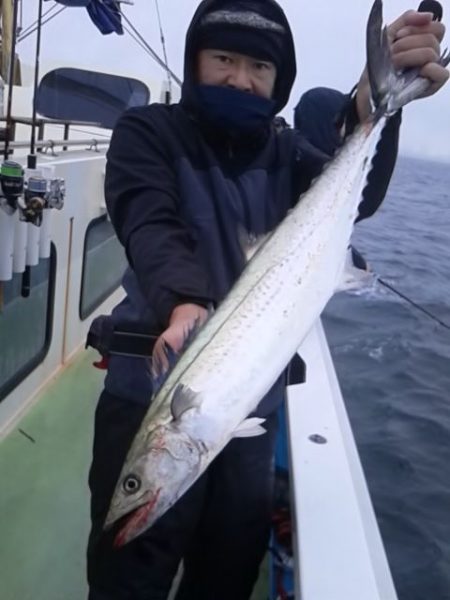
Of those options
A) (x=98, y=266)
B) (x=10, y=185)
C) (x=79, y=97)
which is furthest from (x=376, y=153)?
(x=79, y=97)

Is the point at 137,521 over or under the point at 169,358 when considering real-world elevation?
under

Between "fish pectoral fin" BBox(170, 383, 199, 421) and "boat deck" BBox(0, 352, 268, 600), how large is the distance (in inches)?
69.4

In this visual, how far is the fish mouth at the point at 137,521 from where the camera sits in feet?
4.76

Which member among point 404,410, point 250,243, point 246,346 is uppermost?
point 250,243

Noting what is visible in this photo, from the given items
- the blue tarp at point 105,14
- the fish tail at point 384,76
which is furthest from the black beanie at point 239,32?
the blue tarp at point 105,14

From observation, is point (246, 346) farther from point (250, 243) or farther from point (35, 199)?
point (35, 199)

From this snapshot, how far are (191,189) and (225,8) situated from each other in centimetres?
54

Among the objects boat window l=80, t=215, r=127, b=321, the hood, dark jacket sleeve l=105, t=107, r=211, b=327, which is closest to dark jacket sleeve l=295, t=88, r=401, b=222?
the hood

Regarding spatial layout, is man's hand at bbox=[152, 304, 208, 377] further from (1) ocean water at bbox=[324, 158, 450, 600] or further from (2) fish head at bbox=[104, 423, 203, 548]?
(1) ocean water at bbox=[324, 158, 450, 600]

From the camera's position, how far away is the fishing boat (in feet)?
7.36

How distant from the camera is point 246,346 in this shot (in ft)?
4.99

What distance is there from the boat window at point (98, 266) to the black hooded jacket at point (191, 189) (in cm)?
290

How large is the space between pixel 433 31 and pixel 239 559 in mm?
1692

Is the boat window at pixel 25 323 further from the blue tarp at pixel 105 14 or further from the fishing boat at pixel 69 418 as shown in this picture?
the blue tarp at pixel 105 14
